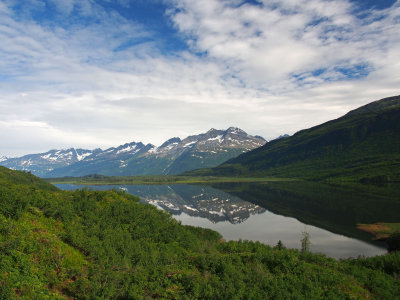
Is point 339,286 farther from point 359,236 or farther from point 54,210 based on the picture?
point 359,236

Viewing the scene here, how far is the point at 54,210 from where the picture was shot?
115ft

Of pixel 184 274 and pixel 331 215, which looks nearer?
pixel 184 274

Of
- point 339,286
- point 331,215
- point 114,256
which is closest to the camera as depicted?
point 339,286

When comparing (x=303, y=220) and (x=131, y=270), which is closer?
(x=131, y=270)

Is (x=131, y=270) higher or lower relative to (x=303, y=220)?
higher

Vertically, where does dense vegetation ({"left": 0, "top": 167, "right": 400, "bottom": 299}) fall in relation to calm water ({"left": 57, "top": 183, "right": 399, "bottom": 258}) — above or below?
above

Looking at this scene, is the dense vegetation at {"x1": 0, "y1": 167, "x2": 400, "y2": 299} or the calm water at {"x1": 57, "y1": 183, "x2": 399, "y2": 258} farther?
the calm water at {"x1": 57, "y1": 183, "x2": 399, "y2": 258}

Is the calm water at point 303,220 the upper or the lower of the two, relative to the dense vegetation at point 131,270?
lower

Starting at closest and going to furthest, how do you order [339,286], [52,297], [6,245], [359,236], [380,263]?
[52,297] → [6,245] → [339,286] → [380,263] → [359,236]

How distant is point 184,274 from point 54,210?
2160cm

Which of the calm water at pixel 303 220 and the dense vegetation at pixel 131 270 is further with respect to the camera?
the calm water at pixel 303 220

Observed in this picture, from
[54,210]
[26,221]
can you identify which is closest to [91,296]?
[26,221]

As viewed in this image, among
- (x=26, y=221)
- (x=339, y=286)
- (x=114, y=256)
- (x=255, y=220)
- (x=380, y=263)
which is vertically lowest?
(x=255, y=220)

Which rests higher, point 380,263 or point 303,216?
point 380,263
